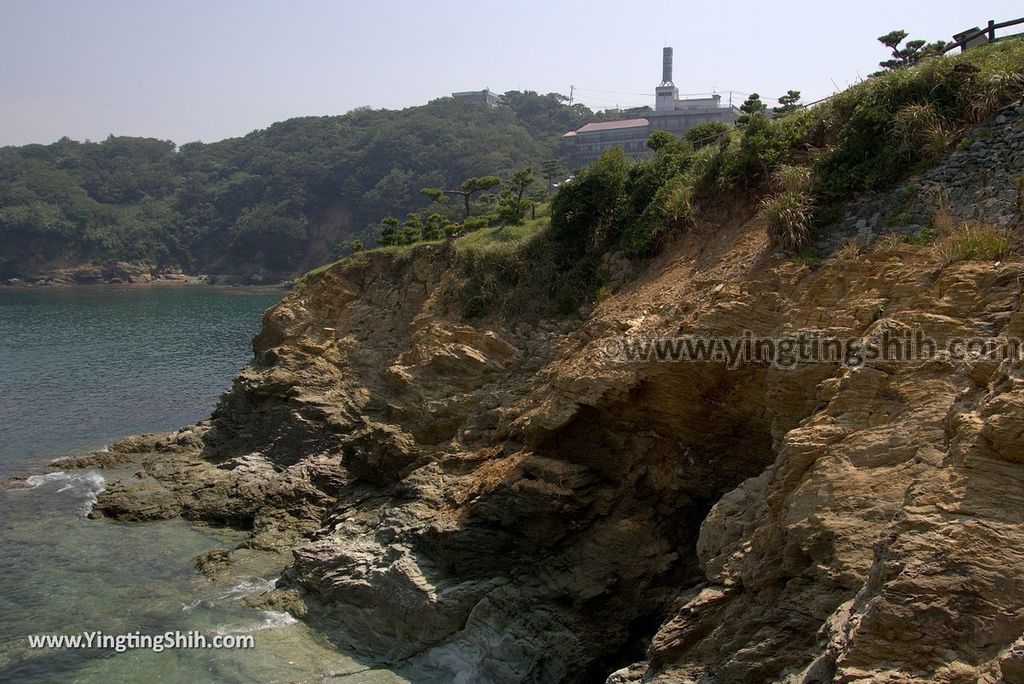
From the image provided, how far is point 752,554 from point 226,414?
22.0m

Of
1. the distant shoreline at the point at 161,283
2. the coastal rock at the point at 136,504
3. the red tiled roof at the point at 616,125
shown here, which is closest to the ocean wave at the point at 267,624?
the coastal rock at the point at 136,504

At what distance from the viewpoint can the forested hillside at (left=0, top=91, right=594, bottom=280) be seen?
11700 cm

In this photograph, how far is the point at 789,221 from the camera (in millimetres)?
15406

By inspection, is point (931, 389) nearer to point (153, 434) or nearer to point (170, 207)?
point (153, 434)

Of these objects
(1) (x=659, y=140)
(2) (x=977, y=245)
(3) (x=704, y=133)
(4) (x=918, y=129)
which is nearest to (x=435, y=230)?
(1) (x=659, y=140)

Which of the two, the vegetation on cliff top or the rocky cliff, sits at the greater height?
the vegetation on cliff top

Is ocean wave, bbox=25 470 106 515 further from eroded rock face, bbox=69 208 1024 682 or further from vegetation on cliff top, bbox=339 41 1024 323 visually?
vegetation on cliff top, bbox=339 41 1024 323

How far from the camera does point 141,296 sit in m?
97.1

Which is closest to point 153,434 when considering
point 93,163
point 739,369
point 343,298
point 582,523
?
point 343,298

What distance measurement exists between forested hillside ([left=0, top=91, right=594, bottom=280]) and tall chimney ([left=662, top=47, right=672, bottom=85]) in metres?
16.1

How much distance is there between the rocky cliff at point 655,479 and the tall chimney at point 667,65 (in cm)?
12858

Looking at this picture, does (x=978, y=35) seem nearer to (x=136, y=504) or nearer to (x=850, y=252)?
(x=850, y=252)

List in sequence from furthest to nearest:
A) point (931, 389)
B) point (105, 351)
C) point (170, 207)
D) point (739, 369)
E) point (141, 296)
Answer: point (170, 207), point (141, 296), point (105, 351), point (739, 369), point (931, 389)

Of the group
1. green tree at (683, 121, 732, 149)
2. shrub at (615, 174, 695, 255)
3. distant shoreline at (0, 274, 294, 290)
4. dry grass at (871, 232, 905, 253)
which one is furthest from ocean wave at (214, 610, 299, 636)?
distant shoreline at (0, 274, 294, 290)
